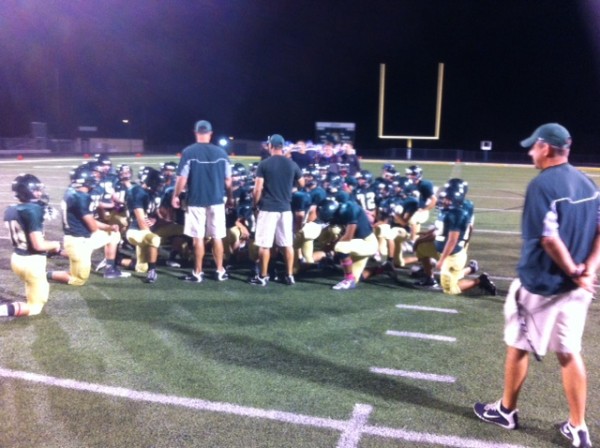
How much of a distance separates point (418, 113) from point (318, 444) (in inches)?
1344

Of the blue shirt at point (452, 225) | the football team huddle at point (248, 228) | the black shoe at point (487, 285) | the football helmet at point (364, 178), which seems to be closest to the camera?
the football team huddle at point (248, 228)

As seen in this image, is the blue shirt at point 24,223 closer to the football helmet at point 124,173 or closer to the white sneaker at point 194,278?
the white sneaker at point 194,278

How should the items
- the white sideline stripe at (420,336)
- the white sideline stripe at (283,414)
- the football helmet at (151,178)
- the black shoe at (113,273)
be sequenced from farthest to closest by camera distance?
1. the football helmet at (151,178)
2. the black shoe at (113,273)
3. the white sideline stripe at (420,336)
4. the white sideline stripe at (283,414)

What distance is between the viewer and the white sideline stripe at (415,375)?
13.3 feet

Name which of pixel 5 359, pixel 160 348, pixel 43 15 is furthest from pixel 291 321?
pixel 43 15

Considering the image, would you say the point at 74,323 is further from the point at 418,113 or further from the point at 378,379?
the point at 418,113

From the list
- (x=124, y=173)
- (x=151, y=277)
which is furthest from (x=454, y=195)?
(x=124, y=173)

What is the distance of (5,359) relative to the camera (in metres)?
4.35

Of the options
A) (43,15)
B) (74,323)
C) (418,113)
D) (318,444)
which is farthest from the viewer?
(43,15)

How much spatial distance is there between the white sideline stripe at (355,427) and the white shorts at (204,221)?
359 centimetres

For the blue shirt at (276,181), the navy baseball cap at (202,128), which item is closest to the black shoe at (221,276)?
the blue shirt at (276,181)

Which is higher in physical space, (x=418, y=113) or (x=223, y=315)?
(x=418, y=113)

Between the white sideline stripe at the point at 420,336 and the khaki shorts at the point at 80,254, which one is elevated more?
the khaki shorts at the point at 80,254

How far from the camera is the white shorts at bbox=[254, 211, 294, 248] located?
664 cm
